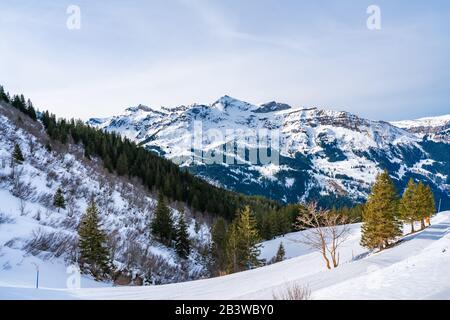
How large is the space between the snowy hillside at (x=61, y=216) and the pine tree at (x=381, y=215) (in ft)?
89.2

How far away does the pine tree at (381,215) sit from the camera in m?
43.2

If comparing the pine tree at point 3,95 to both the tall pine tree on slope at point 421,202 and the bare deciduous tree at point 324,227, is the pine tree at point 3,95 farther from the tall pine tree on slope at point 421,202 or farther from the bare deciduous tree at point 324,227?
the tall pine tree on slope at point 421,202

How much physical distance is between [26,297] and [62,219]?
116 feet

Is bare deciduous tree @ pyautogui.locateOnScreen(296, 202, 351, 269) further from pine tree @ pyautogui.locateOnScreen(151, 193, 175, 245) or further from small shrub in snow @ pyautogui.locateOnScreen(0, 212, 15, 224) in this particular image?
small shrub in snow @ pyautogui.locateOnScreen(0, 212, 15, 224)

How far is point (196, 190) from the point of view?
308 ft

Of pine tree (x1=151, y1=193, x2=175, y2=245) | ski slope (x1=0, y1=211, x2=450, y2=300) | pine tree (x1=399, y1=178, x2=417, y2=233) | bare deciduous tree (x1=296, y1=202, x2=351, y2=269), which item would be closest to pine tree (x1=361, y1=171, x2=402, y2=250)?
ski slope (x1=0, y1=211, x2=450, y2=300)

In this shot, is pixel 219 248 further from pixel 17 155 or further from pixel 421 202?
pixel 17 155

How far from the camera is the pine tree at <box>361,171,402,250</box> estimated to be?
142 feet

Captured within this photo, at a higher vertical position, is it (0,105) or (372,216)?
(0,105)

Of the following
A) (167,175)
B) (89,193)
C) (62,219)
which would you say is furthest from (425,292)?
(167,175)

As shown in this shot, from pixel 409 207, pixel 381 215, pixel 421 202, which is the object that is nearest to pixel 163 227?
pixel 381 215

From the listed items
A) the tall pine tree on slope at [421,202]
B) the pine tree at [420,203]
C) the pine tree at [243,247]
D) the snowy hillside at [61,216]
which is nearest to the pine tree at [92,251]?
the snowy hillside at [61,216]

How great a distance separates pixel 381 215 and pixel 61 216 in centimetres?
4044

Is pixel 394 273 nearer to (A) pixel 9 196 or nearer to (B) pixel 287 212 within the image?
(A) pixel 9 196
